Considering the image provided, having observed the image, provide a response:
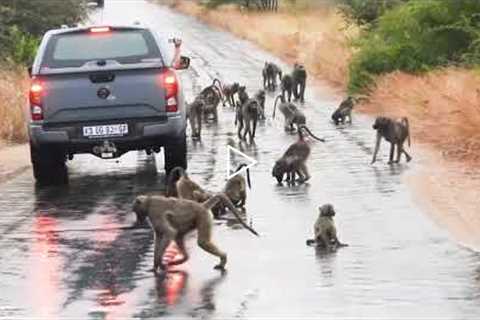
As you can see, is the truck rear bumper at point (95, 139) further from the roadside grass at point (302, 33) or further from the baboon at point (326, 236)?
the roadside grass at point (302, 33)

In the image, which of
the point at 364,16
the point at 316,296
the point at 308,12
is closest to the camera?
the point at 316,296

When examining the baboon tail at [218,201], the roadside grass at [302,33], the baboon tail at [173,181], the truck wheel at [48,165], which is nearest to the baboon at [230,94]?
the roadside grass at [302,33]

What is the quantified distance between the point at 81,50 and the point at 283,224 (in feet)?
15.4

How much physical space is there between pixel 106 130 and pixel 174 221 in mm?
5379

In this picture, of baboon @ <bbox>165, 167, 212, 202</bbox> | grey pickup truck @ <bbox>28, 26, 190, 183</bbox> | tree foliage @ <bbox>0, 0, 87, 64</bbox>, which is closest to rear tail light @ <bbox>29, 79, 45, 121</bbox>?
grey pickup truck @ <bbox>28, 26, 190, 183</bbox>

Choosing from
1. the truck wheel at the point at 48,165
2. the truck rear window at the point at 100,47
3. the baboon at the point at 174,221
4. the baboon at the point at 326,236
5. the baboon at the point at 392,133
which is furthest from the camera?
the baboon at the point at 392,133

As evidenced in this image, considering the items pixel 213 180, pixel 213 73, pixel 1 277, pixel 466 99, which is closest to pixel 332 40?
pixel 213 73

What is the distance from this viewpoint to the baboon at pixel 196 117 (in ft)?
75.9

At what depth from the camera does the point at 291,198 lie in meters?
15.7

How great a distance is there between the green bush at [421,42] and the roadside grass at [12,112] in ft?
27.3

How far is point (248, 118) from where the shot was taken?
73.6 ft

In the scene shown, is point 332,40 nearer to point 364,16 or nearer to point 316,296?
point 364,16

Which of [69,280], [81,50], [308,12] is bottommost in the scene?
[308,12]

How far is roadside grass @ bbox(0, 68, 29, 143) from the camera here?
24312mm
